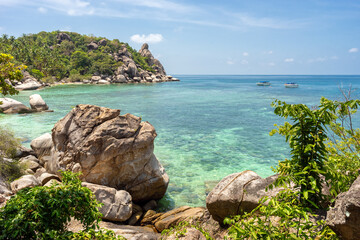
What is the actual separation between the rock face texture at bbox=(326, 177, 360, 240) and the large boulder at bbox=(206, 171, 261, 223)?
123 inches

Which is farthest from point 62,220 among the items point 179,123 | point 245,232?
point 179,123

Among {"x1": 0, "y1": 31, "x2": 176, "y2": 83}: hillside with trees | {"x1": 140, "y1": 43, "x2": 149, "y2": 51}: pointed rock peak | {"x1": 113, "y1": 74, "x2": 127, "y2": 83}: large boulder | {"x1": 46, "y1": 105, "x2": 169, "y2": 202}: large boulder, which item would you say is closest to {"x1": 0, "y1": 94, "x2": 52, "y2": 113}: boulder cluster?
{"x1": 46, "y1": 105, "x2": 169, "y2": 202}: large boulder

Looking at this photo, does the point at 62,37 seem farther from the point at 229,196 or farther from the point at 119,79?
the point at 229,196

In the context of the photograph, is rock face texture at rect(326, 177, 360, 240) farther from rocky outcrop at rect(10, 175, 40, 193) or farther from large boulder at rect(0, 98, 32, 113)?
large boulder at rect(0, 98, 32, 113)

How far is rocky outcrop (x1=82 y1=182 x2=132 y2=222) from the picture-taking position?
358 inches

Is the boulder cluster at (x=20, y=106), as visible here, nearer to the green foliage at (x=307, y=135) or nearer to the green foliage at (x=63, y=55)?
the green foliage at (x=307, y=135)

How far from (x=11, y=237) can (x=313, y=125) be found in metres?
5.82

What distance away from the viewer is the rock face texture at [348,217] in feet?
13.1

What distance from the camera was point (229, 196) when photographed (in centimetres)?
731

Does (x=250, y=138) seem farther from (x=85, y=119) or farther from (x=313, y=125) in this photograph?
(x=313, y=125)

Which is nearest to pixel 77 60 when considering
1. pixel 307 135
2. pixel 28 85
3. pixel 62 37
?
pixel 62 37

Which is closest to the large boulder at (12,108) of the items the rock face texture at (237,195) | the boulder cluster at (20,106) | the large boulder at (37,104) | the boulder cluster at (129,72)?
the boulder cluster at (20,106)

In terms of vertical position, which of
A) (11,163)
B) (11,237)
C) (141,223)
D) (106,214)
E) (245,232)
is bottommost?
(141,223)

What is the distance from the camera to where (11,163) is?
40.1 ft
